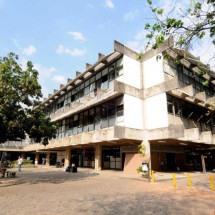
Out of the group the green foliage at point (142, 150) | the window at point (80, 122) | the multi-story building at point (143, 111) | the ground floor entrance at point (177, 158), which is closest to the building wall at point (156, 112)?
the multi-story building at point (143, 111)

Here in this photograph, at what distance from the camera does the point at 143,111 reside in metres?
21.2

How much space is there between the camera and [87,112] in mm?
27312

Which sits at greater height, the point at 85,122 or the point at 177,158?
the point at 85,122

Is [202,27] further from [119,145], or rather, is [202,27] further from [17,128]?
[119,145]

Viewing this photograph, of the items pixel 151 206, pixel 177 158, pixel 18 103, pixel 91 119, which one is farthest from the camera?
pixel 91 119

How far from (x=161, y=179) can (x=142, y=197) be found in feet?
22.3

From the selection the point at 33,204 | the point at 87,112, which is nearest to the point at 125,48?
the point at 87,112

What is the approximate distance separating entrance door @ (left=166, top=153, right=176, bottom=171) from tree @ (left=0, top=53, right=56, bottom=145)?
1519cm

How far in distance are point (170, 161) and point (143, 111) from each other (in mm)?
8203

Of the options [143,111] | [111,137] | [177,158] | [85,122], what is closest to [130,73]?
[143,111]

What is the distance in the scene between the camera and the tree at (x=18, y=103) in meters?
13.5

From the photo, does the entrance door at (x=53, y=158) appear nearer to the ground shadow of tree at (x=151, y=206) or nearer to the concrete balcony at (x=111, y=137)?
the concrete balcony at (x=111, y=137)

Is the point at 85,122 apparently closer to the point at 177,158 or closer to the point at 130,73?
the point at 130,73

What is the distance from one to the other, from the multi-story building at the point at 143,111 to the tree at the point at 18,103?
639 centimetres
